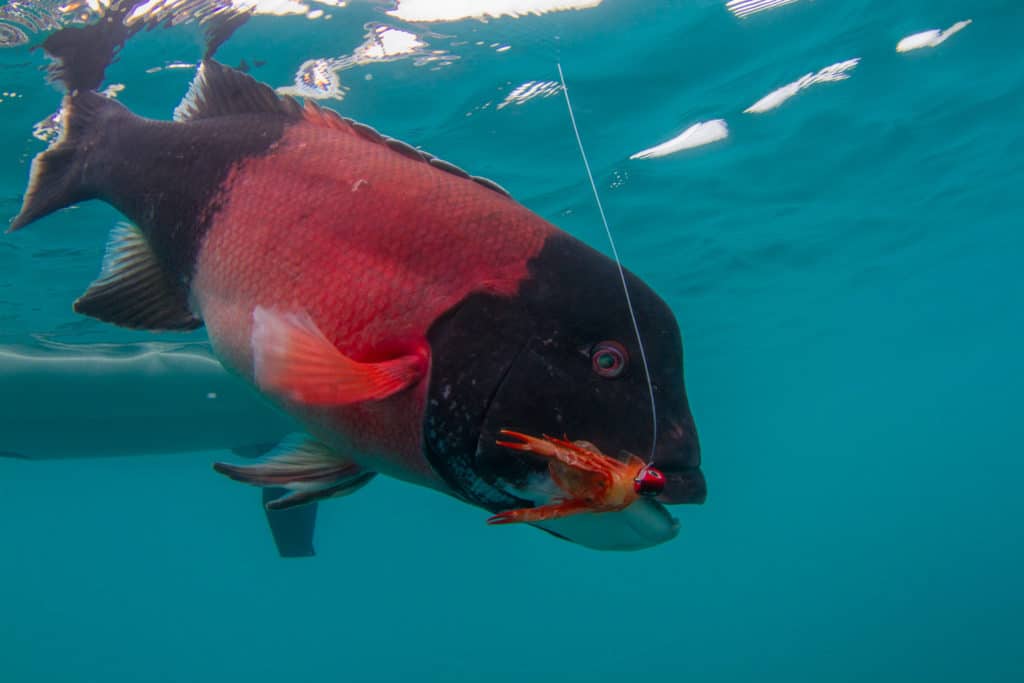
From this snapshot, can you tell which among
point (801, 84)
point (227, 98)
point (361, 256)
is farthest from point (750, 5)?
point (361, 256)

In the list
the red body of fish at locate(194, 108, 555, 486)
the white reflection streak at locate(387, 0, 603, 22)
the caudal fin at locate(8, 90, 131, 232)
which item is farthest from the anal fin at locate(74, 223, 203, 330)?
the white reflection streak at locate(387, 0, 603, 22)

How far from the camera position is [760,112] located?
39.1 ft

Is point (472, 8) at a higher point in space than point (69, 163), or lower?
lower

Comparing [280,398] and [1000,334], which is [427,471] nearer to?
[280,398]

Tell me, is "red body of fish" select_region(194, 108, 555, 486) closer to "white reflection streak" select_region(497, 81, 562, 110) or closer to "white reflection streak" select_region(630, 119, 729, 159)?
"white reflection streak" select_region(497, 81, 562, 110)

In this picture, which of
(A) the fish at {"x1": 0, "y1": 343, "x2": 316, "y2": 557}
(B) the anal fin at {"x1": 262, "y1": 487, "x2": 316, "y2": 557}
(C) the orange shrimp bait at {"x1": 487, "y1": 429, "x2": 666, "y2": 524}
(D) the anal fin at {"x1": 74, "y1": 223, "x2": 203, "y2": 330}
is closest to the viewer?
(C) the orange shrimp bait at {"x1": 487, "y1": 429, "x2": 666, "y2": 524}

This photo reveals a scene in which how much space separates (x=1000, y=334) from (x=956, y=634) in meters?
23.8

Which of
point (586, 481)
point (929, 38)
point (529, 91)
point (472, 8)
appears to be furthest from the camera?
point (929, 38)

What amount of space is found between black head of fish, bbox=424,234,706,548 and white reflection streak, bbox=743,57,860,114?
11.7 meters

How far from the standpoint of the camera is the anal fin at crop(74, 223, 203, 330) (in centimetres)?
202

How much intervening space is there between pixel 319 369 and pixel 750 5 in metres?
9.93

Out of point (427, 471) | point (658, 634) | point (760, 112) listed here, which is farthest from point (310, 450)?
point (658, 634)

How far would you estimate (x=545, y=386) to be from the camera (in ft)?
4.87

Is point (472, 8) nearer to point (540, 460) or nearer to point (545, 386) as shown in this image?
point (545, 386)
